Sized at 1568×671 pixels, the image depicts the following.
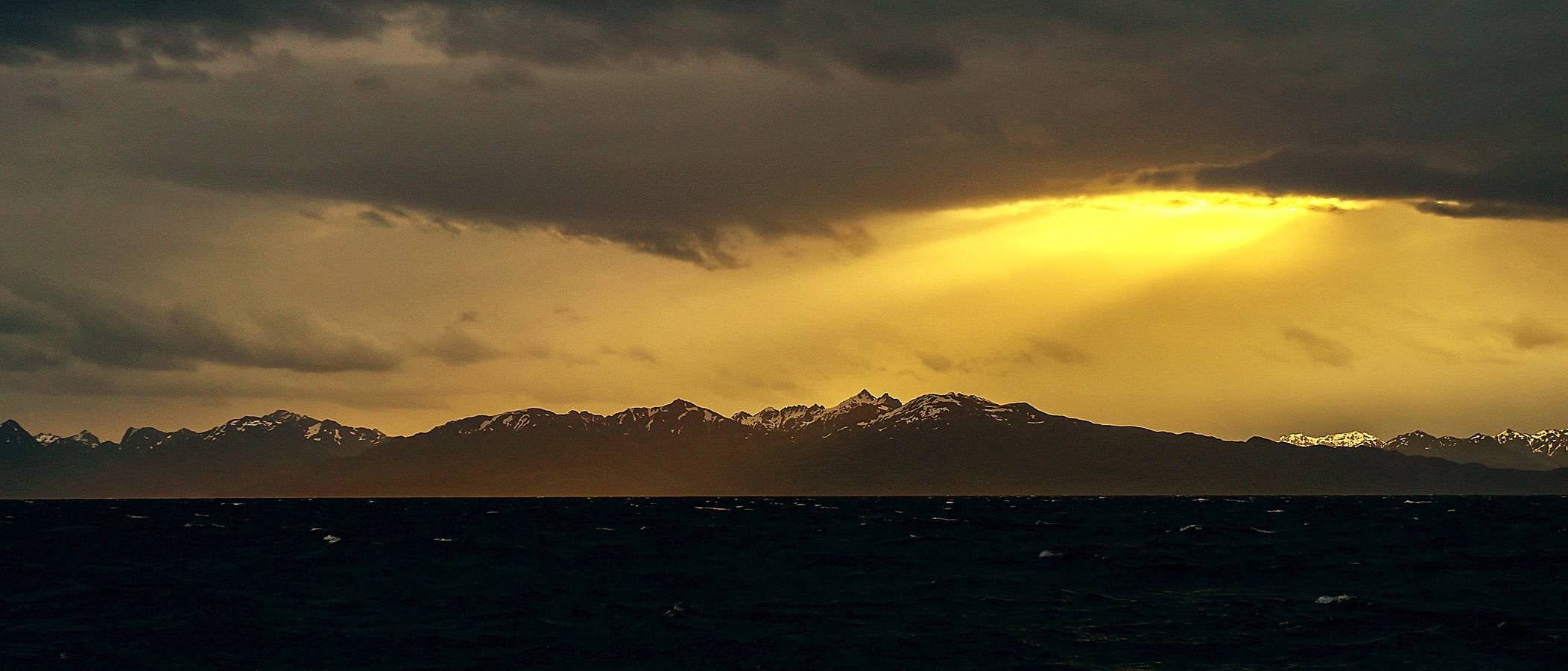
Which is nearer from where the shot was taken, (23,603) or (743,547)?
(23,603)

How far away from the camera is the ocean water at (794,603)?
153ft

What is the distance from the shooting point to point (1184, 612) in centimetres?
5575

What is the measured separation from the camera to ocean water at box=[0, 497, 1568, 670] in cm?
4656

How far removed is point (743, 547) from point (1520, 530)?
250 feet

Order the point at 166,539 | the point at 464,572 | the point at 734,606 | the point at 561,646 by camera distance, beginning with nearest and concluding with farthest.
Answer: the point at 561,646, the point at 734,606, the point at 464,572, the point at 166,539

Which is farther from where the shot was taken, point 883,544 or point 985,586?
point 883,544

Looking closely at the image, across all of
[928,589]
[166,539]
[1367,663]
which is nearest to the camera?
[1367,663]

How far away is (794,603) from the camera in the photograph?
60219 mm

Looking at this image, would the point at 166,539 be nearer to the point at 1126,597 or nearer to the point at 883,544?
the point at 883,544

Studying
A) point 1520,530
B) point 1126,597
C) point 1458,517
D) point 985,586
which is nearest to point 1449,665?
point 1126,597

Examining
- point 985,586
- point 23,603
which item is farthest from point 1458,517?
point 23,603

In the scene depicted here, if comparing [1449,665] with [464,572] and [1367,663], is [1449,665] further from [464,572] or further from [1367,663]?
[464,572]

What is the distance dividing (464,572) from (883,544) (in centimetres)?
3557

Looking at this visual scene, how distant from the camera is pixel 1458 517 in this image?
16325 cm
